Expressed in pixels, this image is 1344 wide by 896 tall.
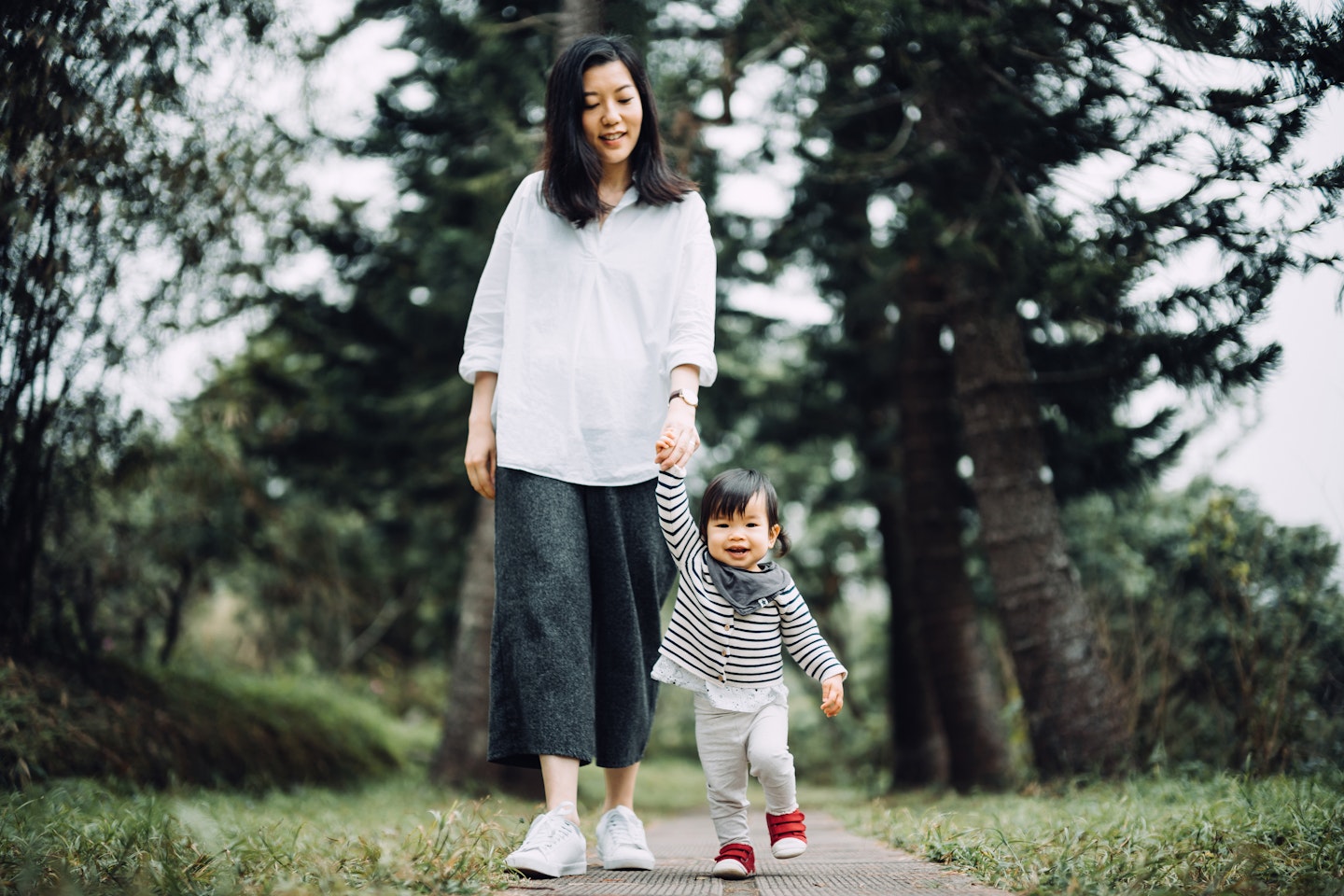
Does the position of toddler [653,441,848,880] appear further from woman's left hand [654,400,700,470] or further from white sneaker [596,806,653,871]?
white sneaker [596,806,653,871]

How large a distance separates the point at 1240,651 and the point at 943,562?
2444 mm

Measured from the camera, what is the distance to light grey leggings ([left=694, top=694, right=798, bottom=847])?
2.32m

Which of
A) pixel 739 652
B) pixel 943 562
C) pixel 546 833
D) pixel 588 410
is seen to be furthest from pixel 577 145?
pixel 943 562

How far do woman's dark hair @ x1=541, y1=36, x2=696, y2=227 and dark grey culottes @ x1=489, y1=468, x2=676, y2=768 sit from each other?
2.33 ft

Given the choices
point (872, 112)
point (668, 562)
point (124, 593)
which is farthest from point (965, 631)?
point (124, 593)

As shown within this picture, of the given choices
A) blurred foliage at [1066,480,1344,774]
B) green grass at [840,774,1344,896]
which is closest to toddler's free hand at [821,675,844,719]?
green grass at [840,774,1344,896]

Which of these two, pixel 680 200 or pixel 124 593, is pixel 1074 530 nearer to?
pixel 680 200

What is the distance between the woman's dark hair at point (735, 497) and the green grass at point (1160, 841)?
87cm

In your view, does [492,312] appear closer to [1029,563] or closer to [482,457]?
[482,457]

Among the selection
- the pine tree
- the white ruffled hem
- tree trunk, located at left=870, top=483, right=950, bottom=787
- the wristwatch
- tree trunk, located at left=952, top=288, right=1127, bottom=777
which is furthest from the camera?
tree trunk, located at left=870, top=483, right=950, bottom=787

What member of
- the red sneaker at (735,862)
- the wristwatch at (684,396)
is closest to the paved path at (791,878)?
the red sneaker at (735,862)

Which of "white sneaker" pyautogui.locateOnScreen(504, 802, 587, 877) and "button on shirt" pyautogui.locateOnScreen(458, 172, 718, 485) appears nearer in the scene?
A: "white sneaker" pyautogui.locateOnScreen(504, 802, 587, 877)

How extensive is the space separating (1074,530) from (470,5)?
5977 millimetres

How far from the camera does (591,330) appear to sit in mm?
2564
